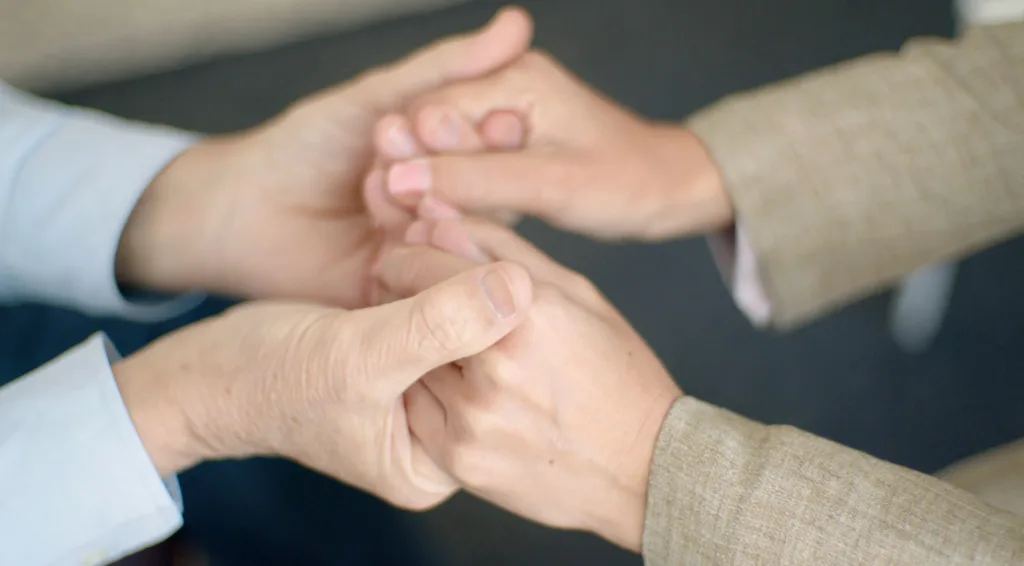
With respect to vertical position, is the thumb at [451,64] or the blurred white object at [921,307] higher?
the thumb at [451,64]

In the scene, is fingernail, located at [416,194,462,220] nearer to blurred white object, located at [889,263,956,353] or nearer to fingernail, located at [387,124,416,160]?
fingernail, located at [387,124,416,160]

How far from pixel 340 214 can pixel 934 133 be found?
550mm

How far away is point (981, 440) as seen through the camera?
109cm

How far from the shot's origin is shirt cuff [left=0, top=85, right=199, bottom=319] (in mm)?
708

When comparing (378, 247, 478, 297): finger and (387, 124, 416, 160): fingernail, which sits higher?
(387, 124, 416, 160): fingernail

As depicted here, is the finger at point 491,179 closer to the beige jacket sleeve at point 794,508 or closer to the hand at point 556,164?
the hand at point 556,164

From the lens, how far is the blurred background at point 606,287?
0.75 metres

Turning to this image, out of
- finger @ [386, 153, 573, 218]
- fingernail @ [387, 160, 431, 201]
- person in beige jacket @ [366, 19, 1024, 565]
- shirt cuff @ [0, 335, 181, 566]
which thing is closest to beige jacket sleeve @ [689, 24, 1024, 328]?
person in beige jacket @ [366, 19, 1024, 565]

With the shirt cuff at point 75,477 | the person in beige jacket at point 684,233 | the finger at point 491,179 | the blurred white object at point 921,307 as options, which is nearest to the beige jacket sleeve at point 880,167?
the person in beige jacket at point 684,233

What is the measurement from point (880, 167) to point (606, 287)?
61cm

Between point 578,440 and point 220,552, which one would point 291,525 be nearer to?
point 220,552

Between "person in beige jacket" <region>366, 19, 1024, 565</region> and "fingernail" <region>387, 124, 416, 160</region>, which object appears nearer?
"person in beige jacket" <region>366, 19, 1024, 565</region>

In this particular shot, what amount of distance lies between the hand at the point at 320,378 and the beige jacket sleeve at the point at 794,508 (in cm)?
15

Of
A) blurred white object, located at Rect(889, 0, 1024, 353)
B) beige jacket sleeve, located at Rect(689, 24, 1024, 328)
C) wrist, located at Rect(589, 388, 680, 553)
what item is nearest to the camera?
wrist, located at Rect(589, 388, 680, 553)
